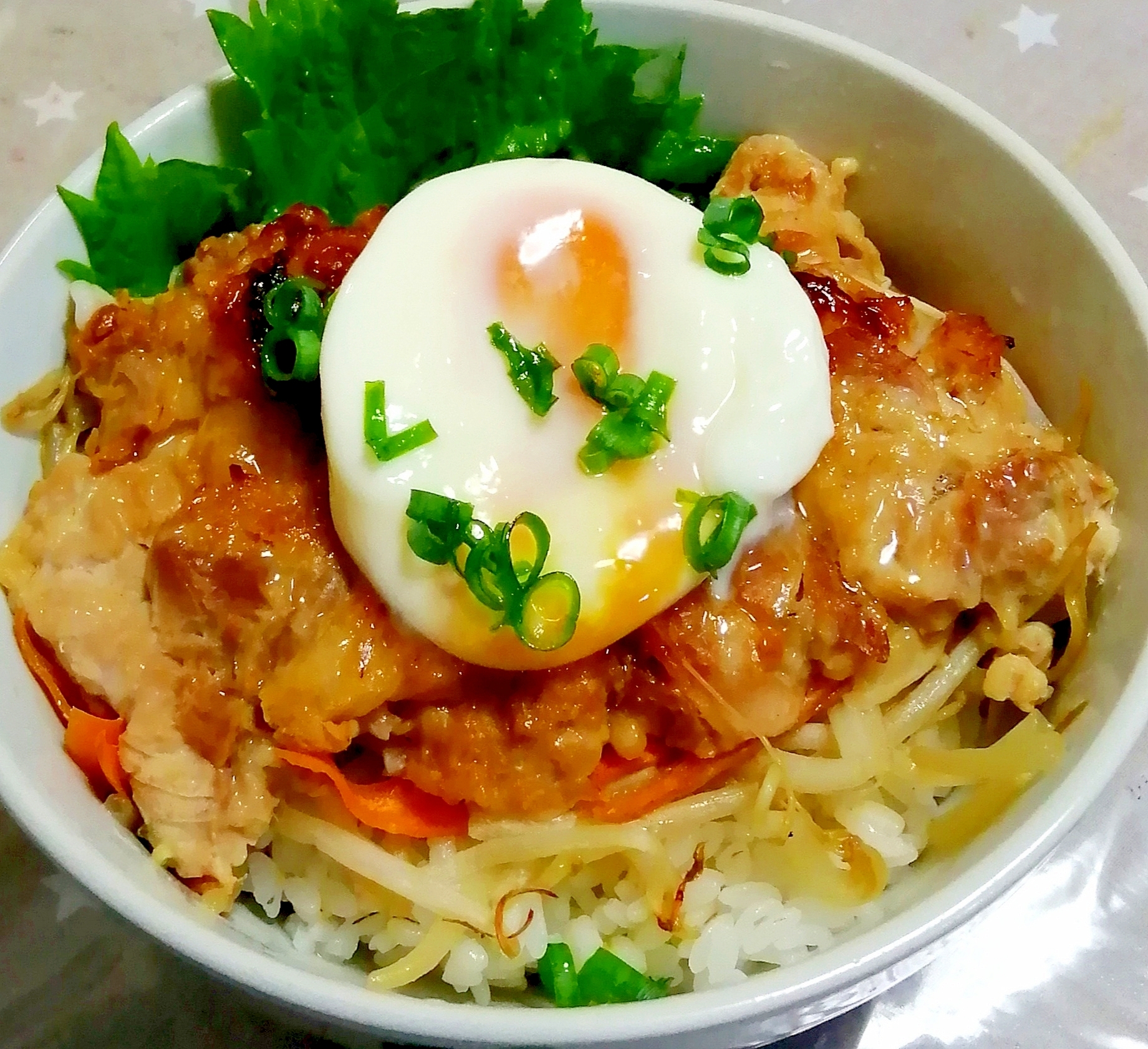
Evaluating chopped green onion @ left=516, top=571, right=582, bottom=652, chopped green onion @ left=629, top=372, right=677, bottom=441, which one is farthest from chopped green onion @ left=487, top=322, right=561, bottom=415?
chopped green onion @ left=516, top=571, right=582, bottom=652

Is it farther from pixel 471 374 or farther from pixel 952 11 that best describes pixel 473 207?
pixel 952 11

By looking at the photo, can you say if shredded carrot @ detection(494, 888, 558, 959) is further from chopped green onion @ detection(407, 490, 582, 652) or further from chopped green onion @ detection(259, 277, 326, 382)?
chopped green onion @ detection(259, 277, 326, 382)

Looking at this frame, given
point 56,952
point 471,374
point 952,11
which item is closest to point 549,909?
point 471,374

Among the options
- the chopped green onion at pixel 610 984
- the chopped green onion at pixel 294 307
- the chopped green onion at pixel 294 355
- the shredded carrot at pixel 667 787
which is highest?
the chopped green onion at pixel 294 307

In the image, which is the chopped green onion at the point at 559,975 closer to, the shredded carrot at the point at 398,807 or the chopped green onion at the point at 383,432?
the shredded carrot at the point at 398,807

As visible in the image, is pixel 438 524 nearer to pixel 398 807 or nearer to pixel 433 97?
pixel 398 807

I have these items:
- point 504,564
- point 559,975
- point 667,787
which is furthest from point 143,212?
point 559,975

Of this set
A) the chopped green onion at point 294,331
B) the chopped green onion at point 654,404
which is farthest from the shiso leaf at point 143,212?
the chopped green onion at point 654,404
